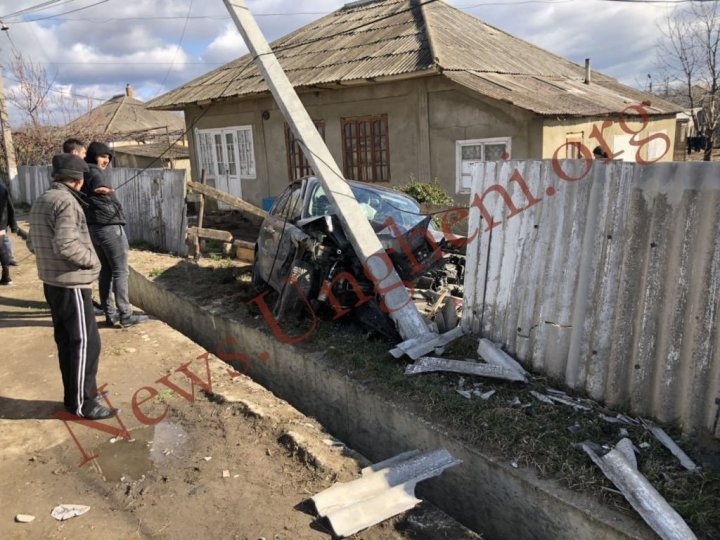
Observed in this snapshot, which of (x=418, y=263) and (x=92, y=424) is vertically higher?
(x=418, y=263)

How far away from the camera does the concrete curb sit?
107 inches

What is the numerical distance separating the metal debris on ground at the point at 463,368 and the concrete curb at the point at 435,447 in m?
0.39

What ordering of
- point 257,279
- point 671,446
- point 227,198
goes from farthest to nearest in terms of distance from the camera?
point 227,198 → point 257,279 → point 671,446

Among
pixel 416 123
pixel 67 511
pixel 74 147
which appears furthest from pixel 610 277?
pixel 416 123

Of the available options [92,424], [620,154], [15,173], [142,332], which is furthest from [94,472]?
[15,173]

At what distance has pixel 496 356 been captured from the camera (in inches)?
154

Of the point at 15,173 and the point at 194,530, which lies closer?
the point at 194,530

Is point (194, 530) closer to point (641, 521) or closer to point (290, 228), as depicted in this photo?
point (641, 521)

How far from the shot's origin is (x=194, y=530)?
295 centimetres

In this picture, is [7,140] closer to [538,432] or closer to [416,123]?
[416,123]

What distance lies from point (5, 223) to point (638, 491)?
8940 millimetres

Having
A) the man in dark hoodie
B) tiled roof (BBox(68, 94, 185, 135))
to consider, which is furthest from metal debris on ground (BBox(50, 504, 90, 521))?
tiled roof (BBox(68, 94, 185, 135))

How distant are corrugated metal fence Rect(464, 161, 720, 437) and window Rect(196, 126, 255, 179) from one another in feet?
40.0

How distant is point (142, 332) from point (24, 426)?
2040mm
